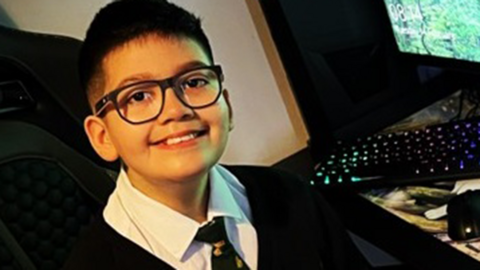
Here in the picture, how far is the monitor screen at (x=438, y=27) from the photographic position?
4.45ft

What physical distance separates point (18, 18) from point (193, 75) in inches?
21.0

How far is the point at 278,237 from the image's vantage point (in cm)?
101

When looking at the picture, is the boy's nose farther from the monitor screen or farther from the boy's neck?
the monitor screen

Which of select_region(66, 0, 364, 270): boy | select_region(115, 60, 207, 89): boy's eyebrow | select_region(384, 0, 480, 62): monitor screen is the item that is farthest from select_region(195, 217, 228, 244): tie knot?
select_region(384, 0, 480, 62): monitor screen

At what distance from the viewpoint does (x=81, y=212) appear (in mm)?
1145

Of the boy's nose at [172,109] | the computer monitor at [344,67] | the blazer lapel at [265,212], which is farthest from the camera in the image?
the computer monitor at [344,67]

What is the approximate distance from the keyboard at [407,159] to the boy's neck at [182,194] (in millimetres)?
378

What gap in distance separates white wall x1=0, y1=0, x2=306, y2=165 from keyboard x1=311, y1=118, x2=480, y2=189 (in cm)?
20

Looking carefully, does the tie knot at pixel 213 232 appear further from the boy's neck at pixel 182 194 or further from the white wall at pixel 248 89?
the white wall at pixel 248 89

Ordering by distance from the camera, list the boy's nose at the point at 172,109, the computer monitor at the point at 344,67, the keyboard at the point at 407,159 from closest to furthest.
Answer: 1. the boy's nose at the point at 172,109
2. the keyboard at the point at 407,159
3. the computer monitor at the point at 344,67

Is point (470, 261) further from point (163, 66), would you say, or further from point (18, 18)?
point (18, 18)

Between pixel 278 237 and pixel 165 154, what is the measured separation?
236mm

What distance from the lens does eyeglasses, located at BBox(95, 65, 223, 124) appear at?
86cm

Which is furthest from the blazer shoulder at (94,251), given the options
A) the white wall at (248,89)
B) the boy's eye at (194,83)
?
the white wall at (248,89)
